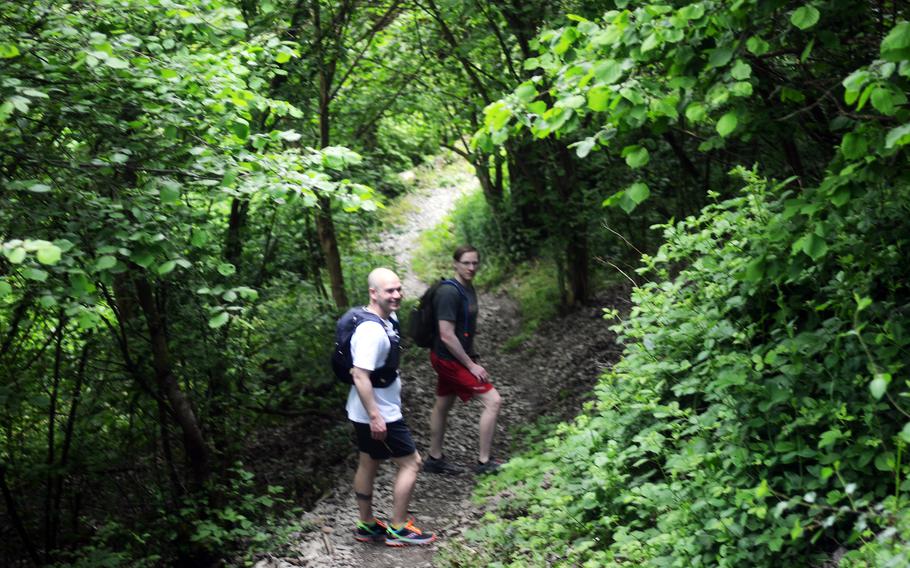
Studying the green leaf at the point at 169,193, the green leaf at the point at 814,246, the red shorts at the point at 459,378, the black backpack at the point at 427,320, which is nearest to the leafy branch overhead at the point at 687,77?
the green leaf at the point at 814,246

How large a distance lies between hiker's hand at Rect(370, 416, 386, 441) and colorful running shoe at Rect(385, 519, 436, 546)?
1.06 m

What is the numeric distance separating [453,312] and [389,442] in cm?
158

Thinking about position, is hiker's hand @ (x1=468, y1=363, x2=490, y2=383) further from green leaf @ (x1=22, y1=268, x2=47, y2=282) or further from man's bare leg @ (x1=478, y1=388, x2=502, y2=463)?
green leaf @ (x1=22, y1=268, x2=47, y2=282)

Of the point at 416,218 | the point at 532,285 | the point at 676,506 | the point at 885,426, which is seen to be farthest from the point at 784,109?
the point at 416,218

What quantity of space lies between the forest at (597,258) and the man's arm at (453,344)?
1057mm

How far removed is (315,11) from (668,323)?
6.48 m

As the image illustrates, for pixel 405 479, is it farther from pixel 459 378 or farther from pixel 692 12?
pixel 692 12

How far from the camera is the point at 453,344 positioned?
7.70m

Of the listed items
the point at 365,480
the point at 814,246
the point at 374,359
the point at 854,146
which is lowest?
the point at 365,480

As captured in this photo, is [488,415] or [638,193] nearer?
[638,193]

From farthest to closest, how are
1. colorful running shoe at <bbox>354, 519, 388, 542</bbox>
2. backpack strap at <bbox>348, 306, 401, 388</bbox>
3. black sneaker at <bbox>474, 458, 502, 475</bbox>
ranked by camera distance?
black sneaker at <bbox>474, 458, 502, 475</bbox> → colorful running shoe at <bbox>354, 519, 388, 542</bbox> → backpack strap at <bbox>348, 306, 401, 388</bbox>

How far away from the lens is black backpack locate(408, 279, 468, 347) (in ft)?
25.7

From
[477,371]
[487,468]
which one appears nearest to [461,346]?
[477,371]

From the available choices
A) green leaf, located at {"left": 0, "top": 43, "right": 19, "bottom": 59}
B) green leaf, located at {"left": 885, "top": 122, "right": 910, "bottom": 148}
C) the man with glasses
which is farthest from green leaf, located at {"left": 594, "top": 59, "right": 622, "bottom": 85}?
the man with glasses
